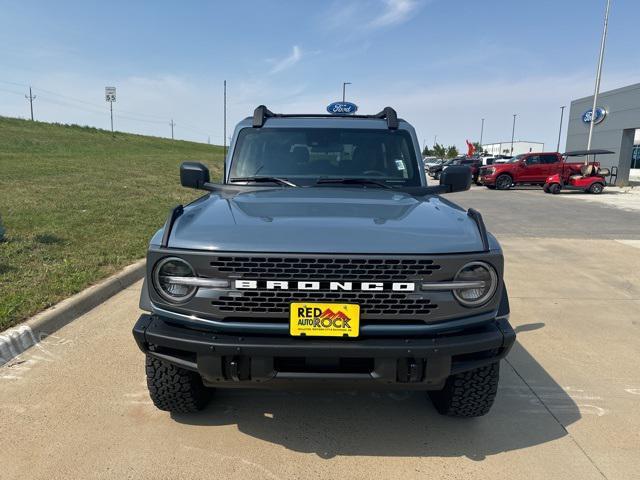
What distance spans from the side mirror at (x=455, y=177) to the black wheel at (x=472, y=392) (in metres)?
1.51

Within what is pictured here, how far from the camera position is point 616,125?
2934 centimetres

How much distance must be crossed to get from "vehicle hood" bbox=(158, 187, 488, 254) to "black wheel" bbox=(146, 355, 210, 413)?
2.64ft

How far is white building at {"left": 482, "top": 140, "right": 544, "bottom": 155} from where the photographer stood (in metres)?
99.5

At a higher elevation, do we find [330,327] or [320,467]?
[330,327]

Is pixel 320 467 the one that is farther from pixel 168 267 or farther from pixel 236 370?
pixel 168 267

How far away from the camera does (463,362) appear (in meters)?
2.49

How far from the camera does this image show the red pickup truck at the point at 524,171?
24922 mm

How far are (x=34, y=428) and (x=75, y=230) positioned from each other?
5.49 m

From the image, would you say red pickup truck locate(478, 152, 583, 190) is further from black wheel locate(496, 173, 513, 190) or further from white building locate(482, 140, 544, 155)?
white building locate(482, 140, 544, 155)

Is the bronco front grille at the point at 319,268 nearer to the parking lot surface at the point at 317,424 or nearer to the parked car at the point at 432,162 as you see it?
the parking lot surface at the point at 317,424

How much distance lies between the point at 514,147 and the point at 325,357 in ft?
378

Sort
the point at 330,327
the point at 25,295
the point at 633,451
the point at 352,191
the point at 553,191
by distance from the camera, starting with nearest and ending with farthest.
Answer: the point at 330,327 → the point at 633,451 → the point at 352,191 → the point at 25,295 → the point at 553,191

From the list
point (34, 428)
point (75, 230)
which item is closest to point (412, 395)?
point (34, 428)

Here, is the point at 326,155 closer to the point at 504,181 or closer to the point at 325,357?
the point at 325,357
